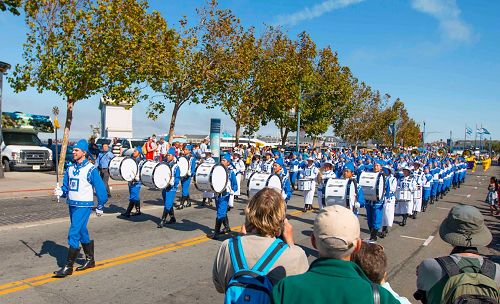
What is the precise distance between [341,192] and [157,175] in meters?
4.65

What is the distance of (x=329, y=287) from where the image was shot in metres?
2.18

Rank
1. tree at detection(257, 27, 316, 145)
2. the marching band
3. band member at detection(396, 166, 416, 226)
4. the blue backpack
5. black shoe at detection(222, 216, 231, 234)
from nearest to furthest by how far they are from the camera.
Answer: the blue backpack → the marching band → black shoe at detection(222, 216, 231, 234) → band member at detection(396, 166, 416, 226) → tree at detection(257, 27, 316, 145)

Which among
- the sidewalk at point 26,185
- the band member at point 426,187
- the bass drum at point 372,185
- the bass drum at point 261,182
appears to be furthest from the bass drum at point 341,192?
the sidewalk at point 26,185

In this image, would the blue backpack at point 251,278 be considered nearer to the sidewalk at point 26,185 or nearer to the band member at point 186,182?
the band member at point 186,182

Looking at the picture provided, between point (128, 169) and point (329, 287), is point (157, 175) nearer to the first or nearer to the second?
point (128, 169)

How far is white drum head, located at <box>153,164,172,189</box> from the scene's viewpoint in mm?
11117

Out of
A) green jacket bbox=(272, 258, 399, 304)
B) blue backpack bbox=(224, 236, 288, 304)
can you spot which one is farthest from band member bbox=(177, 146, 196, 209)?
green jacket bbox=(272, 258, 399, 304)

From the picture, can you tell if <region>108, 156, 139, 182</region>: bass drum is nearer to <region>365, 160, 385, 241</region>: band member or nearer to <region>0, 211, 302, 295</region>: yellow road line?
<region>0, 211, 302, 295</region>: yellow road line

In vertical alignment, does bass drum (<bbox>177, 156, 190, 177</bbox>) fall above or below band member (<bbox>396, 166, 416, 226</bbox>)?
above

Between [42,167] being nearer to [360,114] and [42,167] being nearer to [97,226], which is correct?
[97,226]

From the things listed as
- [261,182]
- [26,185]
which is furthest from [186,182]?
[26,185]

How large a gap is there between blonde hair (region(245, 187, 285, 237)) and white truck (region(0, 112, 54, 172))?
79.8ft

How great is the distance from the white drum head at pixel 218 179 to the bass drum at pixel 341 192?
2356 mm

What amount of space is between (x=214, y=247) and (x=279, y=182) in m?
2.15
